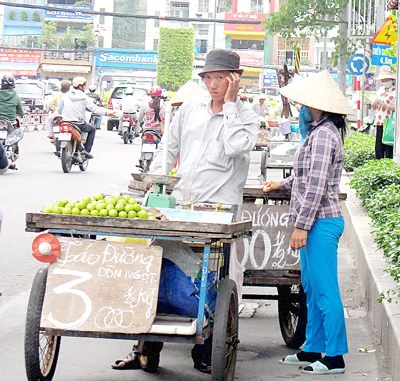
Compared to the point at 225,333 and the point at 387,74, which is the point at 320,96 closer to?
the point at 225,333

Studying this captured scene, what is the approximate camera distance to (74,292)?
5.10 meters

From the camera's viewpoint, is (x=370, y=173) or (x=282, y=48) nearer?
(x=370, y=173)

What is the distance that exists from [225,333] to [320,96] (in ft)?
5.47

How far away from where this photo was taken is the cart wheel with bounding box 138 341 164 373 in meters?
5.86

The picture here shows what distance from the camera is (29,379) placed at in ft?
17.1

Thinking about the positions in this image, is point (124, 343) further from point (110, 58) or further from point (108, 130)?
point (110, 58)

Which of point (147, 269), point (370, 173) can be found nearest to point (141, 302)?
point (147, 269)

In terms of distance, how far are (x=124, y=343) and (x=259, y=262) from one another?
3.56 feet

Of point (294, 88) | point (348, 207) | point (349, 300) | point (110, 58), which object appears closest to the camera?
point (294, 88)

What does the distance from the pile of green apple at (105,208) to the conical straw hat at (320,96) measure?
4.31 feet

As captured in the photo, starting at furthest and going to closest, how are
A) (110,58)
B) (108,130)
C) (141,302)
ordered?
(110,58)
(108,130)
(141,302)

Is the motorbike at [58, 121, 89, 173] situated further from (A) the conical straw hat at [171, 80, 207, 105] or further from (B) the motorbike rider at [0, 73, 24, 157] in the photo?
Result: (A) the conical straw hat at [171, 80, 207, 105]

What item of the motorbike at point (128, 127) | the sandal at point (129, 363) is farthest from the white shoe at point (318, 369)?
the motorbike at point (128, 127)

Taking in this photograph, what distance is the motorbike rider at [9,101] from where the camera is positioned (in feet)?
61.4
